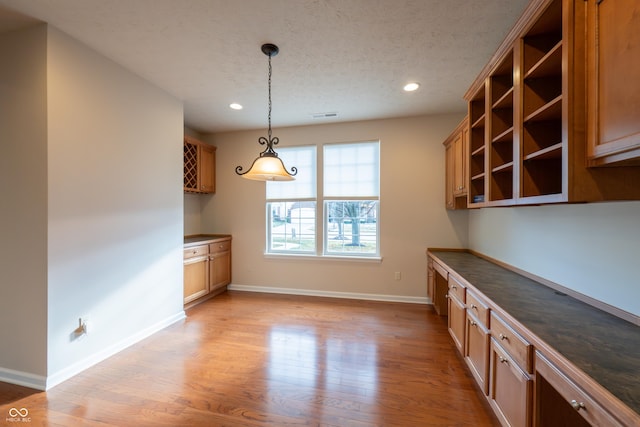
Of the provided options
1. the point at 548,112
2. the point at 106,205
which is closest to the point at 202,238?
the point at 106,205

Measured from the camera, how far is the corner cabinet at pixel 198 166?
4.10 metres

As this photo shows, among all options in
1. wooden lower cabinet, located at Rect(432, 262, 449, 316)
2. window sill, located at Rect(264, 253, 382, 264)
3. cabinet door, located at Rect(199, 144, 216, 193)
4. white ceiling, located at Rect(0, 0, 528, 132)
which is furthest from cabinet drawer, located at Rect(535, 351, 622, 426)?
cabinet door, located at Rect(199, 144, 216, 193)

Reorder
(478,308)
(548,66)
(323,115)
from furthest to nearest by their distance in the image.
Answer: (323,115), (478,308), (548,66)

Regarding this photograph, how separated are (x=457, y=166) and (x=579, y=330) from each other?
2334mm

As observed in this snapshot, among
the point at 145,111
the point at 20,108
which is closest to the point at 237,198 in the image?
the point at 145,111

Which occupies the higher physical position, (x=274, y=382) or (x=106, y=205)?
(x=106, y=205)

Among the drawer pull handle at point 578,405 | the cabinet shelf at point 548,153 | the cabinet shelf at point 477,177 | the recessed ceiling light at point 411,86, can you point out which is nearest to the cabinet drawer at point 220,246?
the recessed ceiling light at point 411,86

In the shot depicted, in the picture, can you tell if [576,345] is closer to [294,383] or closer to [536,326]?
[536,326]

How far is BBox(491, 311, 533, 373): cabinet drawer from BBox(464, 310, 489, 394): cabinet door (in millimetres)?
161

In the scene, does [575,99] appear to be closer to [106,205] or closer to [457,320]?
[457,320]

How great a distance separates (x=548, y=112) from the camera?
5.05 ft

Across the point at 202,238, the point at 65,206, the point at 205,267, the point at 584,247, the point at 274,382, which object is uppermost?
the point at 65,206

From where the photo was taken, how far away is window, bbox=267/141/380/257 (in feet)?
13.8

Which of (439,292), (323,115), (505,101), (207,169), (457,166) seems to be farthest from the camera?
(207,169)
